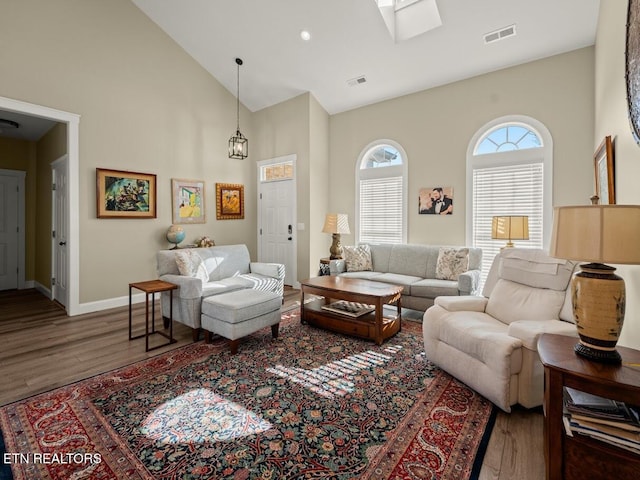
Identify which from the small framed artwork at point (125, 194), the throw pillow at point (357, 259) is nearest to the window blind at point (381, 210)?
the throw pillow at point (357, 259)

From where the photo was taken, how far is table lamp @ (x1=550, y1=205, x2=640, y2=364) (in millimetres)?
1355

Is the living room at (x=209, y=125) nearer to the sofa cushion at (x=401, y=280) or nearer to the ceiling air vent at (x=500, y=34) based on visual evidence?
the ceiling air vent at (x=500, y=34)

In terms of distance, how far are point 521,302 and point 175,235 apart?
190 inches

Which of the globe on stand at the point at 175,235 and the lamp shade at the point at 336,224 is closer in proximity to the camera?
the globe on stand at the point at 175,235

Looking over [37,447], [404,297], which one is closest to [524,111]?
[404,297]

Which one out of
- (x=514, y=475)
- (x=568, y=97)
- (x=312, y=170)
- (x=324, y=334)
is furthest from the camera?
(x=312, y=170)

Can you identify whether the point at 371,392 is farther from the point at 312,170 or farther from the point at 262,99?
the point at 262,99

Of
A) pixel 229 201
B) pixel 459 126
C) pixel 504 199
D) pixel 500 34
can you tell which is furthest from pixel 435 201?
pixel 229 201

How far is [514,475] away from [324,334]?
218 cm

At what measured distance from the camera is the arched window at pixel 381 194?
5461 millimetres

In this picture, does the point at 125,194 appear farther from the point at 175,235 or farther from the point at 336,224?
the point at 336,224

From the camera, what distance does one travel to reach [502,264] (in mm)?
2885

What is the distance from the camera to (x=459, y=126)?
4.81 m

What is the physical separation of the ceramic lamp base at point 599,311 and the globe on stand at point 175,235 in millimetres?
5154
